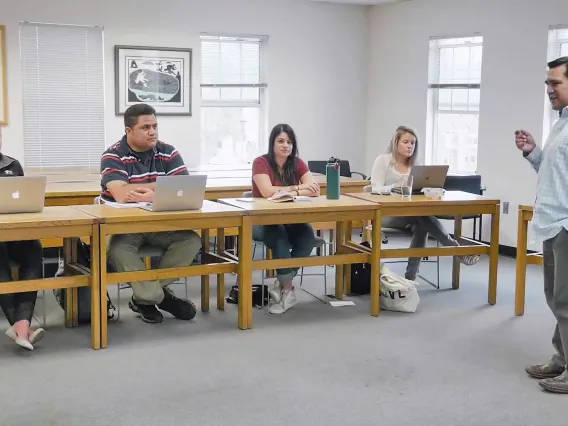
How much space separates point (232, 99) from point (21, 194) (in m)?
4.08

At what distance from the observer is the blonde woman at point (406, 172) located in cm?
531

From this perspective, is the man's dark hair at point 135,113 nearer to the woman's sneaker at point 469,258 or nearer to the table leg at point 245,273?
the table leg at point 245,273

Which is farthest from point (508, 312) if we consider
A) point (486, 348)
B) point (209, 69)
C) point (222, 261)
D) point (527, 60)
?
point (209, 69)

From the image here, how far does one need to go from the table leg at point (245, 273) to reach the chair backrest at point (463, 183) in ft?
8.78

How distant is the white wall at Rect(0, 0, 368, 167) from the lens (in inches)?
264

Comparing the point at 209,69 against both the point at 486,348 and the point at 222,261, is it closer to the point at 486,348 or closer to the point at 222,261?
the point at 222,261

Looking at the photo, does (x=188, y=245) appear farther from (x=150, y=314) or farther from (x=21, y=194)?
(x=21, y=194)

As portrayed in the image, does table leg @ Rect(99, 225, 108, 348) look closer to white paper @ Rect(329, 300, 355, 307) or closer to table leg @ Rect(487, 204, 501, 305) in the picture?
white paper @ Rect(329, 300, 355, 307)

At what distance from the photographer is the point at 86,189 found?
5.66m

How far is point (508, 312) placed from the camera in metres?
4.75

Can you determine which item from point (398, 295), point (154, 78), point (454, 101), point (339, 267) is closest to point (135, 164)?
point (339, 267)

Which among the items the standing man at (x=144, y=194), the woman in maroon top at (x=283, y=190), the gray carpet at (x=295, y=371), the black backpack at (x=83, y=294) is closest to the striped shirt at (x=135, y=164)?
the standing man at (x=144, y=194)

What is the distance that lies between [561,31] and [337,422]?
14.6ft

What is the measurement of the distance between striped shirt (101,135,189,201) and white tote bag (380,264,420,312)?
1.39 m
